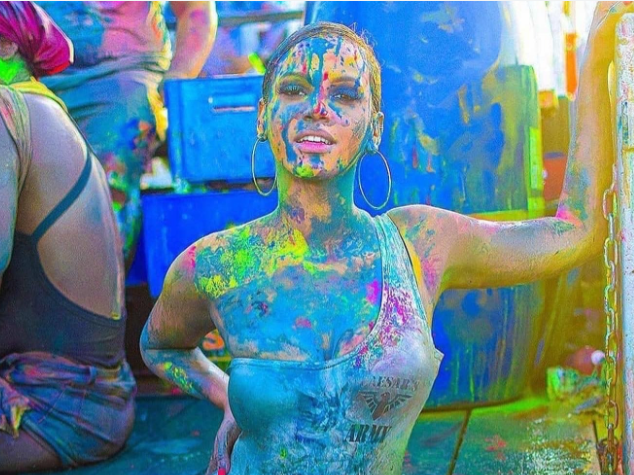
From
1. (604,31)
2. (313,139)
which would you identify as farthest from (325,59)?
(604,31)

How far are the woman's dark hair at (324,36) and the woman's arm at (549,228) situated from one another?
318 mm

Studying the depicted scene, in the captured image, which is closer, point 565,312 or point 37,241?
point 37,241

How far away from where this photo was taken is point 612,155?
225 cm

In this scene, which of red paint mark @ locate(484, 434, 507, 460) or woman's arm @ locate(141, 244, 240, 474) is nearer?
woman's arm @ locate(141, 244, 240, 474)

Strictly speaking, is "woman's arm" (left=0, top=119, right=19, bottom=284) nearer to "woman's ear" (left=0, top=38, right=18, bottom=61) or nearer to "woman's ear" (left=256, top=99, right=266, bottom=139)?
"woman's ear" (left=0, top=38, right=18, bottom=61)

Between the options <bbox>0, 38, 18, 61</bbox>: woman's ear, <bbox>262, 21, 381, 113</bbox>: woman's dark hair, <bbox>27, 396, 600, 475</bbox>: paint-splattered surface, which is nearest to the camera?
<bbox>262, 21, 381, 113</bbox>: woman's dark hair

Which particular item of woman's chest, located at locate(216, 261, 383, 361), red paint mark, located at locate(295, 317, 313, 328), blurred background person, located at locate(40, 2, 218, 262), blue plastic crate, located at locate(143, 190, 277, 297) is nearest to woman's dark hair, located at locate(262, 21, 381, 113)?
woman's chest, located at locate(216, 261, 383, 361)

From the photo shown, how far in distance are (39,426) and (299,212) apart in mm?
1470

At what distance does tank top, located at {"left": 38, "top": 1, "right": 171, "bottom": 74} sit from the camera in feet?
14.5

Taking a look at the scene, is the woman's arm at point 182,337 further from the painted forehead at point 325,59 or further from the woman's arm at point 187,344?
the painted forehead at point 325,59

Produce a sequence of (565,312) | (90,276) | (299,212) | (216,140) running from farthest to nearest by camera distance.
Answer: (216,140) < (565,312) < (90,276) < (299,212)

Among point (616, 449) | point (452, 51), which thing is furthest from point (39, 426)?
point (452, 51)

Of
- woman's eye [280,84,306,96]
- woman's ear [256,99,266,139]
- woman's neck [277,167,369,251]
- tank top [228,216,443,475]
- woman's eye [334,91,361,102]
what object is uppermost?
woman's eye [280,84,306,96]

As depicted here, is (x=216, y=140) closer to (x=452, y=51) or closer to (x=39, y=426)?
(x=452, y=51)
